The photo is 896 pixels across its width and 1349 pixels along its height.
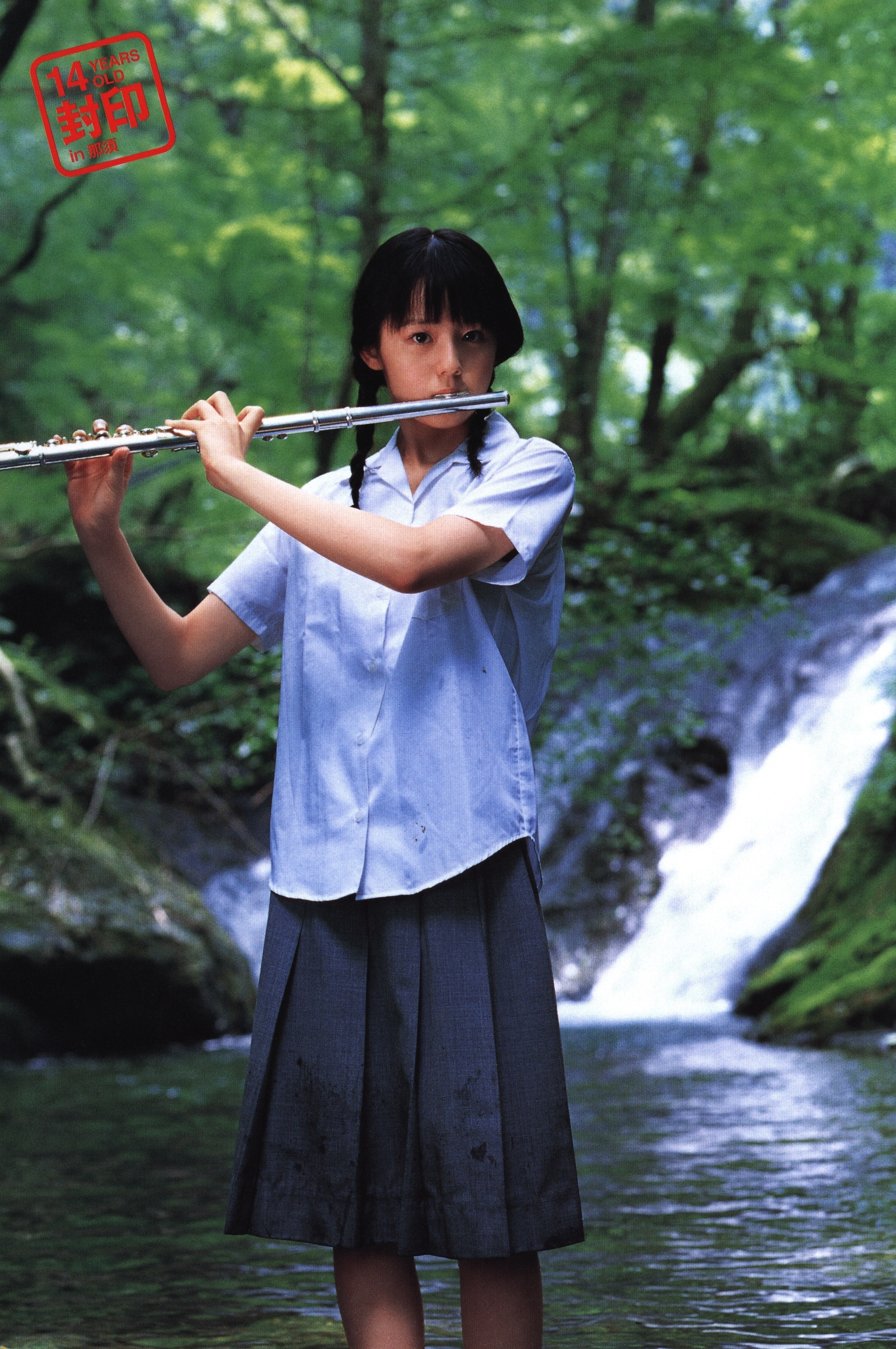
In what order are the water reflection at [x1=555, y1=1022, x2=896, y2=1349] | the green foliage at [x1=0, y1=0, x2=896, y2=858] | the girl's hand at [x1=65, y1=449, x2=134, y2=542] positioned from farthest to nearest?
the green foliage at [x1=0, y1=0, x2=896, y2=858] < the water reflection at [x1=555, y1=1022, x2=896, y2=1349] < the girl's hand at [x1=65, y1=449, x2=134, y2=542]

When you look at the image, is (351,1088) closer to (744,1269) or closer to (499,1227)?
(499,1227)

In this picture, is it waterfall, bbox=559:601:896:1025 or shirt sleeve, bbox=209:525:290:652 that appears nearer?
shirt sleeve, bbox=209:525:290:652

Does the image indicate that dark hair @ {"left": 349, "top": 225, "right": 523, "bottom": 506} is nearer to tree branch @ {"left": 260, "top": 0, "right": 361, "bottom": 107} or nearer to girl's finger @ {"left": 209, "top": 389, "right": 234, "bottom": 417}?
girl's finger @ {"left": 209, "top": 389, "right": 234, "bottom": 417}

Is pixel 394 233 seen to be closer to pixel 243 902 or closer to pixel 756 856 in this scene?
pixel 243 902

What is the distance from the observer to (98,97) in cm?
961

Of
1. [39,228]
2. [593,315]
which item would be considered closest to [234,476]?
[39,228]

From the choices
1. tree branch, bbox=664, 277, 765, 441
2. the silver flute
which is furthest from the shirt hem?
tree branch, bbox=664, 277, 765, 441

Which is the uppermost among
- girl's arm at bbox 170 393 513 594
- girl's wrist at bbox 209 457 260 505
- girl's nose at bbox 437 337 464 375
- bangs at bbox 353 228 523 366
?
bangs at bbox 353 228 523 366

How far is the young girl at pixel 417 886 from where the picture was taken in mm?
1802

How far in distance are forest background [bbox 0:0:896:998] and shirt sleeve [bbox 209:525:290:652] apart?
16.3 ft

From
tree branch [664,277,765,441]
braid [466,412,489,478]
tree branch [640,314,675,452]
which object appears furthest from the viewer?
tree branch [664,277,765,441]

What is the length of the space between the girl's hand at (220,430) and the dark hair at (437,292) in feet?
0.54

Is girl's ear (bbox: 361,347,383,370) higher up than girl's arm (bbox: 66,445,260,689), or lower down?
higher up

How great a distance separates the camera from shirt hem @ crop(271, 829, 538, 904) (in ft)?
5.98
